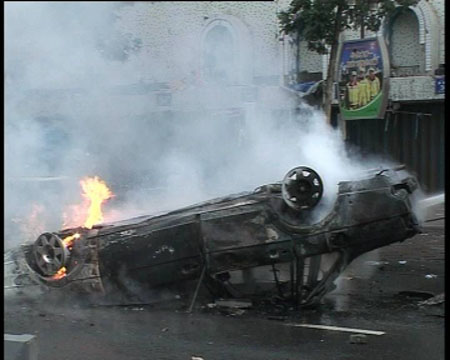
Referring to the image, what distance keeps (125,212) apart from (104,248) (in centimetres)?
149

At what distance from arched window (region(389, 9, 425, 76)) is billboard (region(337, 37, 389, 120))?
600 mm

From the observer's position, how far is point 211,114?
31.0ft

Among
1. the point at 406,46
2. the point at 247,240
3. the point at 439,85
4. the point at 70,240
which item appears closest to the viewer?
the point at 247,240

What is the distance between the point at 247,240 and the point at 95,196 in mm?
2211

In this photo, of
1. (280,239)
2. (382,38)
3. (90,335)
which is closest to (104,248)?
(90,335)

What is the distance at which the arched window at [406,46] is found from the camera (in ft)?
47.0

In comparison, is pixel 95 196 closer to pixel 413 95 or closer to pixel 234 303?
pixel 234 303

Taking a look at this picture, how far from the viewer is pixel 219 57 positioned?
8727 mm

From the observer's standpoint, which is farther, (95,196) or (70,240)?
(95,196)

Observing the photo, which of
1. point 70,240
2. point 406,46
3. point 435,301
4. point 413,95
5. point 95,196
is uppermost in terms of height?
point 406,46

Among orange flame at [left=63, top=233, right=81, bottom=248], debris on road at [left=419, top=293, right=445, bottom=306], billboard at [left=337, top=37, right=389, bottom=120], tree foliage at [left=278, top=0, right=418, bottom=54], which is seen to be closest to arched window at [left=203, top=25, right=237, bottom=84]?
tree foliage at [left=278, top=0, right=418, bottom=54]

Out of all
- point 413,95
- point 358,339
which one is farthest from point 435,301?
point 413,95

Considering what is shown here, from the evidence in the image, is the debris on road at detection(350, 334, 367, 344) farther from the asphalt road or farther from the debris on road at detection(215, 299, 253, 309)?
the debris on road at detection(215, 299, 253, 309)

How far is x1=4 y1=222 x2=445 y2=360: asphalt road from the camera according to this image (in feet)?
17.9
